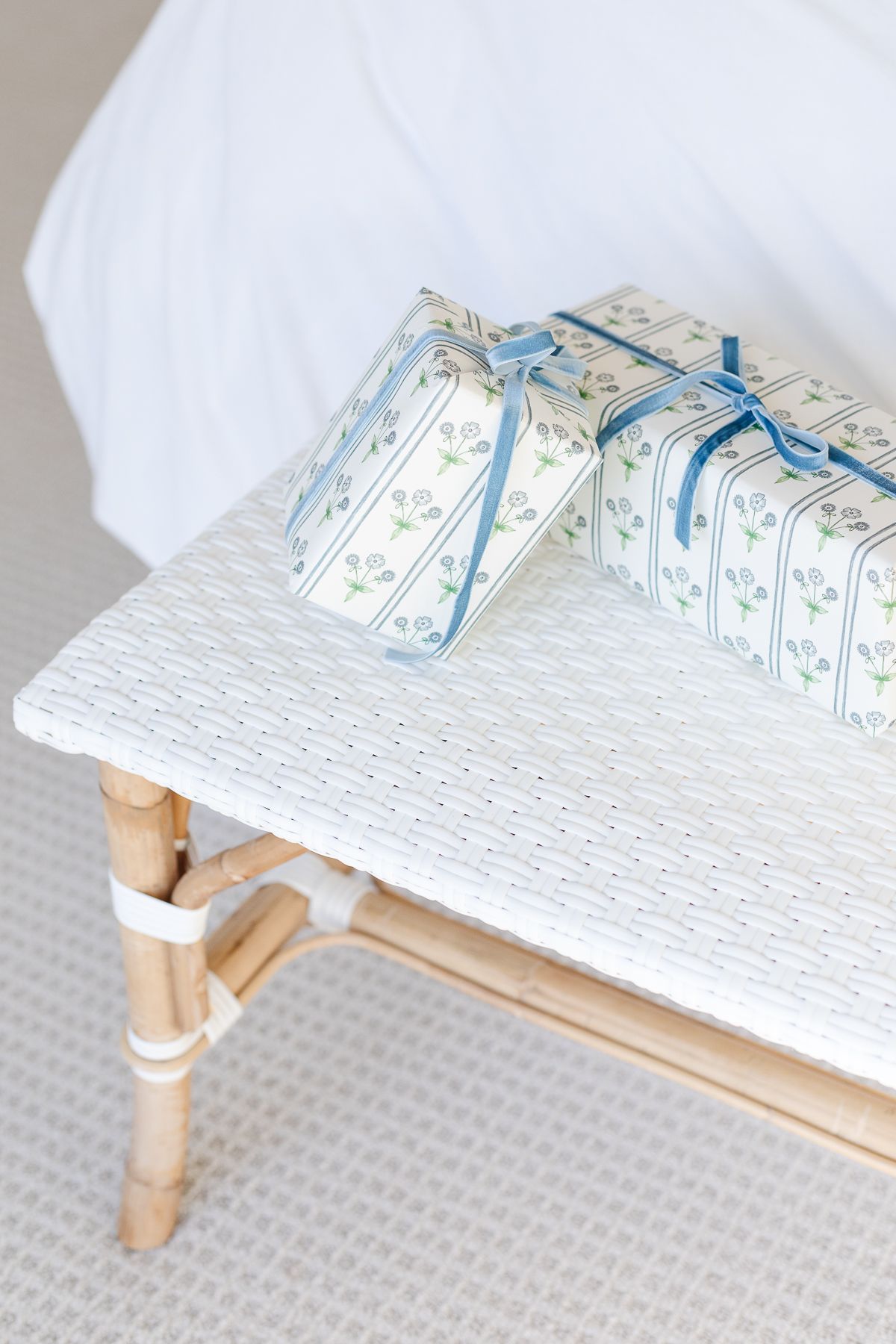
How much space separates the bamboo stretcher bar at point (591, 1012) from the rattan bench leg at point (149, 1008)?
0.12 feet

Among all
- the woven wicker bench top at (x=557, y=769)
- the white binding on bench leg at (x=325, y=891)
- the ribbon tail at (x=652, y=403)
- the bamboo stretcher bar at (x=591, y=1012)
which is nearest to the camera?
the woven wicker bench top at (x=557, y=769)

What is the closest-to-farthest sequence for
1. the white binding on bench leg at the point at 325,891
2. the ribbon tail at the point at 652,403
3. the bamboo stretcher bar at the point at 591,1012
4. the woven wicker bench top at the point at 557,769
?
1. the woven wicker bench top at the point at 557,769
2. the ribbon tail at the point at 652,403
3. the bamboo stretcher bar at the point at 591,1012
4. the white binding on bench leg at the point at 325,891

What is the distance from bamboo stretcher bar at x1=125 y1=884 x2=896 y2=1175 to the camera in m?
0.80

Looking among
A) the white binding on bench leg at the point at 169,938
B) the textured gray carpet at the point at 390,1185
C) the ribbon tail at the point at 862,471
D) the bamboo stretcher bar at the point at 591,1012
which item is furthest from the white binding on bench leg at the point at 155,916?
the ribbon tail at the point at 862,471

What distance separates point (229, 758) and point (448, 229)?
511mm

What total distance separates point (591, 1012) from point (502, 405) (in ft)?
1.38

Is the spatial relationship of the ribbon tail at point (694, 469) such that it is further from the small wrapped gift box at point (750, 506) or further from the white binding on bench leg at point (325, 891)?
the white binding on bench leg at point (325, 891)

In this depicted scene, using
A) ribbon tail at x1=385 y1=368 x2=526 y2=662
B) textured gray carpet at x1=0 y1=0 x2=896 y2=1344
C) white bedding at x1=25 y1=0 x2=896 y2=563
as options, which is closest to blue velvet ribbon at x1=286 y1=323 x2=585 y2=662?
ribbon tail at x1=385 y1=368 x2=526 y2=662

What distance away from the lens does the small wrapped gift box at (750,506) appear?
641 millimetres

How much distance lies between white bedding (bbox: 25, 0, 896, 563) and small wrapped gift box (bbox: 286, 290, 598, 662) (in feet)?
0.86

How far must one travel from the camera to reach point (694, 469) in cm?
67

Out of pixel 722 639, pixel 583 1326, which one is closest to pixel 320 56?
pixel 722 639

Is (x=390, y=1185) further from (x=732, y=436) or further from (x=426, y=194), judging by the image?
(x=426, y=194)

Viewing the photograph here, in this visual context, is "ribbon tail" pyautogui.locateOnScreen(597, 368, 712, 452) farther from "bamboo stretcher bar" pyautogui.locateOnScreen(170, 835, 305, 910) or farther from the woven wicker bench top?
"bamboo stretcher bar" pyautogui.locateOnScreen(170, 835, 305, 910)
